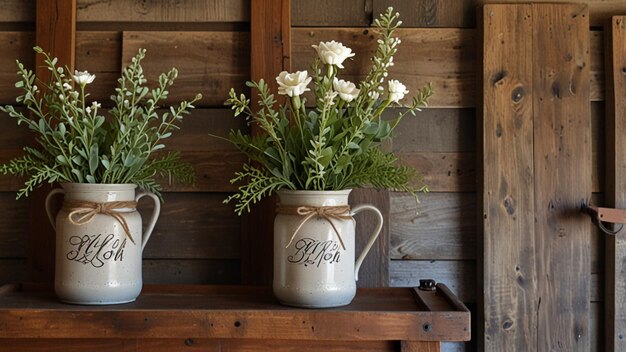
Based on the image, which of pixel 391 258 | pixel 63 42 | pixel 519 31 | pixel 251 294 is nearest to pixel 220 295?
pixel 251 294

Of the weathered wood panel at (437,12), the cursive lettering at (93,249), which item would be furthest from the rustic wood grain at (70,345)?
the weathered wood panel at (437,12)

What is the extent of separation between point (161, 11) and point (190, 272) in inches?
20.8

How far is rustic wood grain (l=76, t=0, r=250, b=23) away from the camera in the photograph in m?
1.29

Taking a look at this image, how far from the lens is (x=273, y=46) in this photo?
4.13ft

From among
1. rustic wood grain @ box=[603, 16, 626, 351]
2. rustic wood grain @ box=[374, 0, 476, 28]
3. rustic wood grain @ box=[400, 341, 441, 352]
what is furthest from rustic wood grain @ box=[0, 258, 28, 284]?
rustic wood grain @ box=[603, 16, 626, 351]

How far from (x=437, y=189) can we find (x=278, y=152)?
38cm

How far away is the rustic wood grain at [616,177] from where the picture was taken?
4.07 feet

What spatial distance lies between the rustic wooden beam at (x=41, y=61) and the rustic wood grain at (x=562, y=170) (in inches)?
36.0

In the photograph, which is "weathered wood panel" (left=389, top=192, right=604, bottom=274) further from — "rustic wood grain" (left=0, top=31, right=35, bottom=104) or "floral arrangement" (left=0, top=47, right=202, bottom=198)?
"rustic wood grain" (left=0, top=31, right=35, bottom=104)

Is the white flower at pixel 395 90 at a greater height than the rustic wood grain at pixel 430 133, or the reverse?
the white flower at pixel 395 90

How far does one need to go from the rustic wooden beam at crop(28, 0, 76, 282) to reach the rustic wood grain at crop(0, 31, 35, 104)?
0.14 ft

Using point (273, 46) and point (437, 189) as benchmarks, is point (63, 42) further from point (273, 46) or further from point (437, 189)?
point (437, 189)

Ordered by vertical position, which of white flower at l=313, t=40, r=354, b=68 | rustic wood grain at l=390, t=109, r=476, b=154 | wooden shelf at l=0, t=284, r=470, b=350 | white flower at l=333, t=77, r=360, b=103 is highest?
white flower at l=313, t=40, r=354, b=68

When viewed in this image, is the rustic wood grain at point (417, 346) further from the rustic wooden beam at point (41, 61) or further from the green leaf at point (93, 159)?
the rustic wooden beam at point (41, 61)
